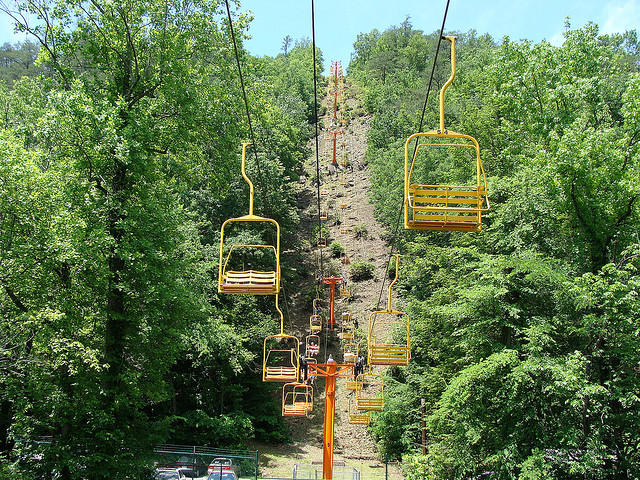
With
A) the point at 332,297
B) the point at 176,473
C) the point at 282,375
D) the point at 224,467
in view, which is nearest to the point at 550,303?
the point at 282,375

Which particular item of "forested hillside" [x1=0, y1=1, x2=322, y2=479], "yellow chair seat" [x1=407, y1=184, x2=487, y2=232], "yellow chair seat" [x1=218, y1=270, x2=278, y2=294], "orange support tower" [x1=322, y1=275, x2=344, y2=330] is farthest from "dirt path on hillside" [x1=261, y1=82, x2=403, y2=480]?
"yellow chair seat" [x1=407, y1=184, x2=487, y2=232]

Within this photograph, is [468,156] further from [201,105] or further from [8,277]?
[8,277]

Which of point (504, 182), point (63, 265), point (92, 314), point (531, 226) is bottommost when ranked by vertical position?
point (92, 314)

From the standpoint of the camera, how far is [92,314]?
15281 mm

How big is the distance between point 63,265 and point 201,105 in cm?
619

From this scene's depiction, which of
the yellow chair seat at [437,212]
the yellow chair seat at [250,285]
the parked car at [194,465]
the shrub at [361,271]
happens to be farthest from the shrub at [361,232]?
the yellow chair seat at [437,212]

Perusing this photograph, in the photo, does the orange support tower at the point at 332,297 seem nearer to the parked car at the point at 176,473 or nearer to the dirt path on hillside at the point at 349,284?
the dirt path on hillside at the point at 349,284

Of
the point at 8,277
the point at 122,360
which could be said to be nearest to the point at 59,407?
the point at 122,360

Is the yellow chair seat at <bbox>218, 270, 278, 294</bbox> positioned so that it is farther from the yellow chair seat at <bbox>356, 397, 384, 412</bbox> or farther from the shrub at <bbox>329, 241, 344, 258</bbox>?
the shrub at <bbox>329, 241, 344, 258</bbox>

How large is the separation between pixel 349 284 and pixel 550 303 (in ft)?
77.6

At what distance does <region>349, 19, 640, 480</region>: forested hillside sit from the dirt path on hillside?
4.61 meters

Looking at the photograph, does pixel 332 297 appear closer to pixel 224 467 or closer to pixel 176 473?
pixel 224 467

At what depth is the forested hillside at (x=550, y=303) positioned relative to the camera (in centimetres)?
1482

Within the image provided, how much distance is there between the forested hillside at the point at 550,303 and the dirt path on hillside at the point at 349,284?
4615mm
